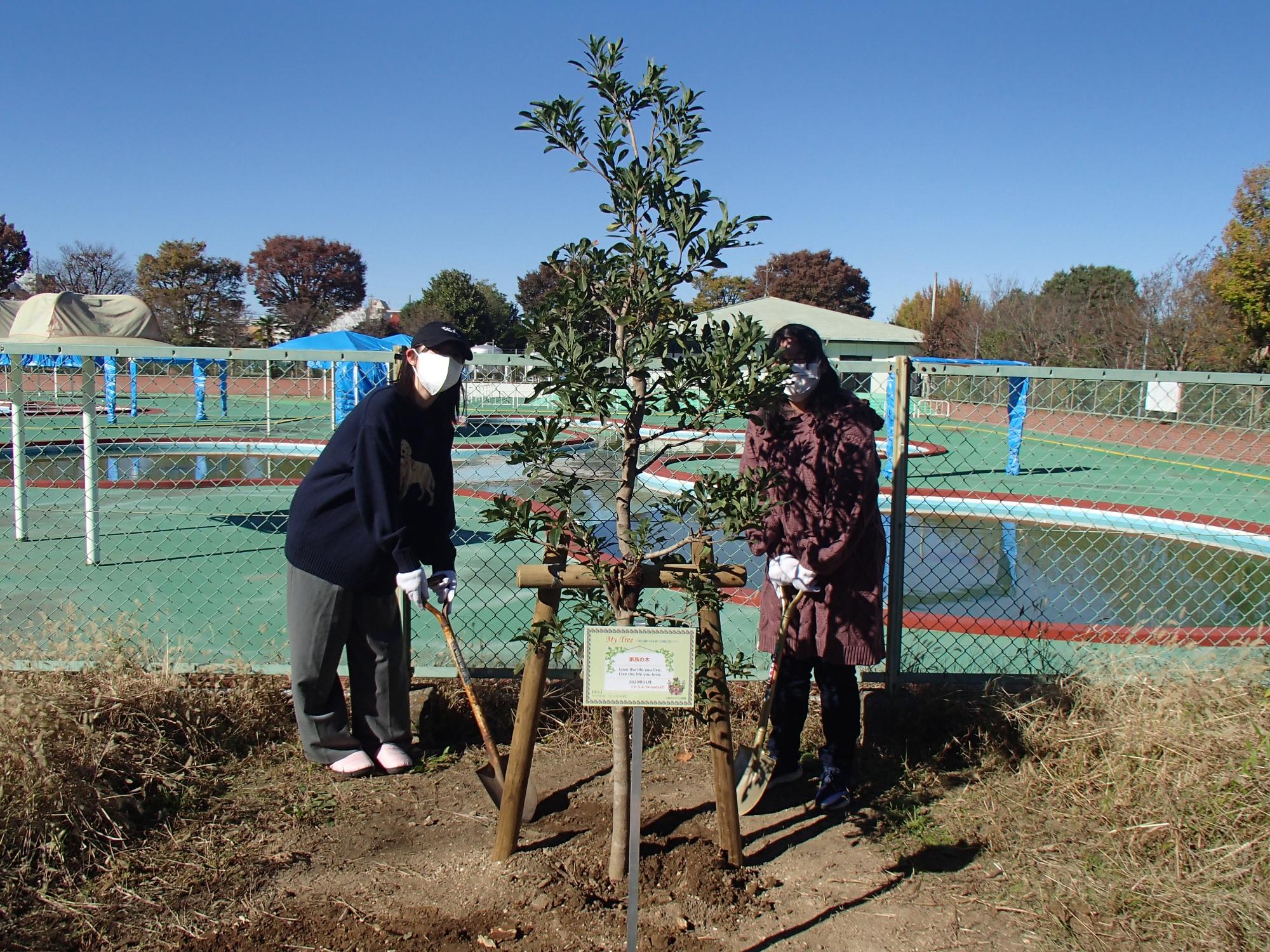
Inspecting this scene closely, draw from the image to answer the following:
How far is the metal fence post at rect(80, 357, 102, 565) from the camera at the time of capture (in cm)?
575

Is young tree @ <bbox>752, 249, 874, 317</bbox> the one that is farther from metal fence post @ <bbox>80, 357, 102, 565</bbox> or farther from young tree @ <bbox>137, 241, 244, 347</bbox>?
metal fence post @ <bbox>80, 357, 102, 565</bbox>

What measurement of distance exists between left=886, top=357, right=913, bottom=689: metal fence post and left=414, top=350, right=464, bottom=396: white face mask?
5.61 ft

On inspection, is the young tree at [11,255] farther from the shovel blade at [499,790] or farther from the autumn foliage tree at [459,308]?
the shovel blade at [499,790]

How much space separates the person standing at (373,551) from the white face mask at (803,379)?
111 centimetres

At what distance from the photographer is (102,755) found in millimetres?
3107

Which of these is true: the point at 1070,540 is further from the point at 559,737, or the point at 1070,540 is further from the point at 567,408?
the point at 567,408

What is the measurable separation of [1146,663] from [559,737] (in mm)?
2373

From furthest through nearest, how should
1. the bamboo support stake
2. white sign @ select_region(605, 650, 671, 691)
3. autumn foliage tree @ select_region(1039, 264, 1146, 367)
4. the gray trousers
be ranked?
autumn foliage tree @ select_region(1039, 264, 1146, 367), the gray trousers, the bamboo support stake, white sign @ select_region(605, 650, 671, 691)

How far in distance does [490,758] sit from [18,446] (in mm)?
4984

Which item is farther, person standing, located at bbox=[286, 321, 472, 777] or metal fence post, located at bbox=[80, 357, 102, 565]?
metal fence post, located at bbox=[80, 357, 102, 565]

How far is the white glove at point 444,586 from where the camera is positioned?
3338mm

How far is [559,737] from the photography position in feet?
12.7

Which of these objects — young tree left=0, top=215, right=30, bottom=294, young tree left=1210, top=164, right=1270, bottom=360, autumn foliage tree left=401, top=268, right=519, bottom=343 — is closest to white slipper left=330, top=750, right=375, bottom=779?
young tree left=1210, top=164, right=1270, bottom=360

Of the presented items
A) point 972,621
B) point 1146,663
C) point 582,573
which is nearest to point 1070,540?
point 972,621
